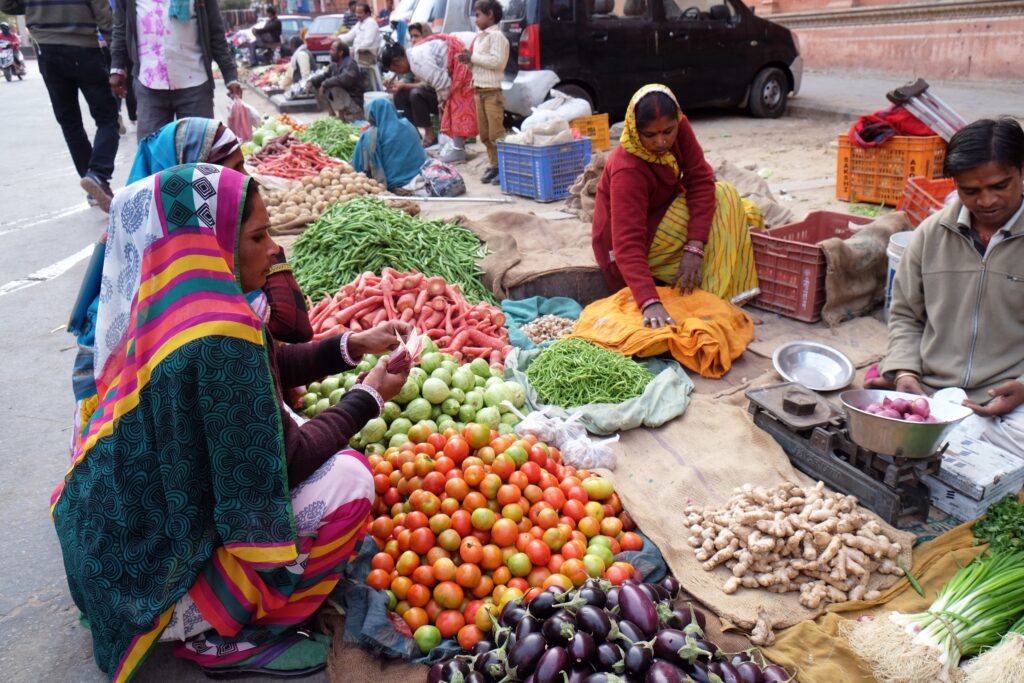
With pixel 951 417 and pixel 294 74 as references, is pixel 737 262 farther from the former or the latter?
pixel 294 74

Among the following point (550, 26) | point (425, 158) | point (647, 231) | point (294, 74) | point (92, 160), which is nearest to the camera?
point (647, 231)

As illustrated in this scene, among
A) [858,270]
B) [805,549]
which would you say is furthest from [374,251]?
[805,549]

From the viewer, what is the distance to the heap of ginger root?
2.38 m

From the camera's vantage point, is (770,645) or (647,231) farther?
(647,231)

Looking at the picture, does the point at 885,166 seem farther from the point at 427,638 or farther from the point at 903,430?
the point at 427,638

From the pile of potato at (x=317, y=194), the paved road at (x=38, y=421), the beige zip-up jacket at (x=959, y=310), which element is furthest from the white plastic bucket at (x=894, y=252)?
the pile of potato at (x=317, y=194)

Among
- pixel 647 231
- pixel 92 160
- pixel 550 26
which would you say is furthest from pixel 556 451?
pixel 550 26

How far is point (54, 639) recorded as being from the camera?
94.7 inches

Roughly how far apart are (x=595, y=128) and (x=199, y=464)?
6.83m

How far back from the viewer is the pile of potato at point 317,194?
6.48 meters

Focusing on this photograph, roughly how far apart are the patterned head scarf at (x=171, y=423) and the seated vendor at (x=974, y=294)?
7.87 feet

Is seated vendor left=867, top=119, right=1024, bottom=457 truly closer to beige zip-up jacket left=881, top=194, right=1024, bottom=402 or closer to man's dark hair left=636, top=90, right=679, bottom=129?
beige zip-up jacket left=881, top=194, right=1024, bottom=402

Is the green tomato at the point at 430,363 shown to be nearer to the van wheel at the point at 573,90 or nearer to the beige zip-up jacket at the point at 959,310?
the beige zip-up jacket at the point at 959,310

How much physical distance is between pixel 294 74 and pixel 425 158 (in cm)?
1171
